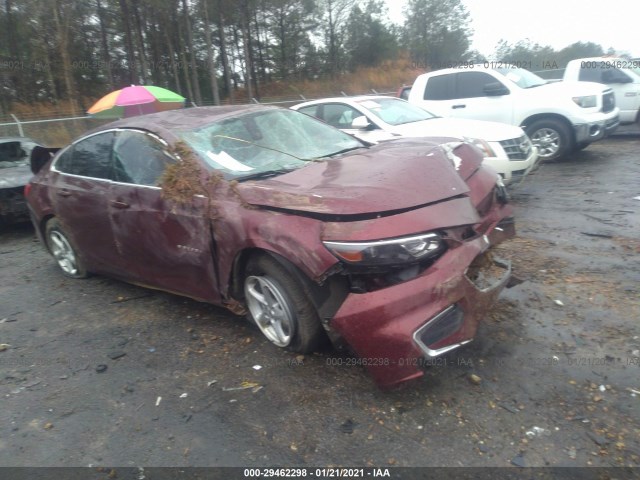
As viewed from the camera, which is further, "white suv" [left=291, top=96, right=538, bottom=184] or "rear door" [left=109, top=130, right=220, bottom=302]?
"white suv" [left=291, top=96, right=538, bottom=184]

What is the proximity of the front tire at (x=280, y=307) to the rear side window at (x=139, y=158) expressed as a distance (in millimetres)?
1176

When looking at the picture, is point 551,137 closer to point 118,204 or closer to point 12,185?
point 118,204

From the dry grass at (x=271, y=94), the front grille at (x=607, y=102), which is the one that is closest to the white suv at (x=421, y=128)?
the front grille at (x=607, y=102)

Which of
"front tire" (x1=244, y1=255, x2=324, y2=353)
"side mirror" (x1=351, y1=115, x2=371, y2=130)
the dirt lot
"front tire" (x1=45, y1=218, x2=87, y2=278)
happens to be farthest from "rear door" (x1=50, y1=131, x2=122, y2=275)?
"side mirror" (x1=351, y1=115, x2=371, y2=130)

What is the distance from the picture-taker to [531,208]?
6.56 m

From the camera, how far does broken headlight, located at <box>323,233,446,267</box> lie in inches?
108

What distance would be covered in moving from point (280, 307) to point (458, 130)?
15.2ft

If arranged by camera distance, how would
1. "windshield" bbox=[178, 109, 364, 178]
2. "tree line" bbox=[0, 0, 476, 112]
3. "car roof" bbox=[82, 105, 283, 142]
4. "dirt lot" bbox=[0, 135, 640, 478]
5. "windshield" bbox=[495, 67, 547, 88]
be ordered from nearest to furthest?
"dirt lot" bbox=[0, 135, 640, 478], "windshield" bbox=[178, 109, 364, 178], "car roof" bbox=[82, 105, 283, 142], "windshield" bbox=[495, 67, 547, 88], "tree line" bbox=[0, 0, 476, 112]

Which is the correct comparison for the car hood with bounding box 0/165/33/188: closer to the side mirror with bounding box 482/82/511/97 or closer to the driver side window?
the driver side window

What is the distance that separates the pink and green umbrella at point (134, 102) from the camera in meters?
10.3

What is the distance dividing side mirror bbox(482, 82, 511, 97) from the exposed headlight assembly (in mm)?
1196

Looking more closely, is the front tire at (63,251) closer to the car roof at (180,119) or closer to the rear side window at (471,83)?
the car roof at (180,119)

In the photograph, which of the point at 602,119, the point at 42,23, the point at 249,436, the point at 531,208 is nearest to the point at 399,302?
the point at 249,436

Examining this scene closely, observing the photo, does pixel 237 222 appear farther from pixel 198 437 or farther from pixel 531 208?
pixel 531 208
